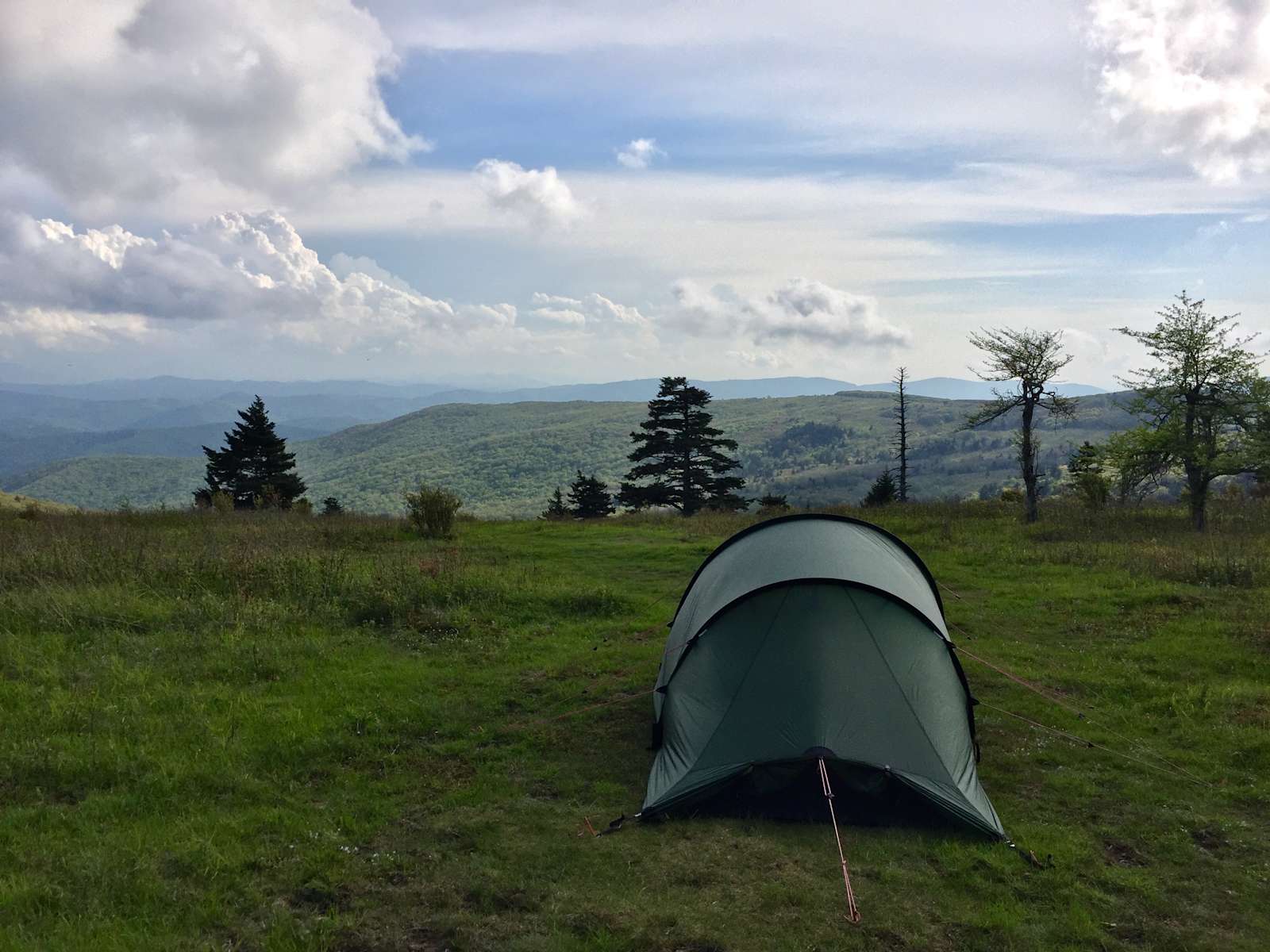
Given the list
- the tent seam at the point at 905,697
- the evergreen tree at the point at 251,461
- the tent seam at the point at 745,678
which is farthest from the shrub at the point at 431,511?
the evergreen tree at the point at 251,461

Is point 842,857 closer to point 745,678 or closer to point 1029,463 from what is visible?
point 745,678

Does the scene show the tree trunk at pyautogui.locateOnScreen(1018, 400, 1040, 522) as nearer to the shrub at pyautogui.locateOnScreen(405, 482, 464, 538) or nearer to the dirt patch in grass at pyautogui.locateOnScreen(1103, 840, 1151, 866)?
the shrub at pyautogui.locateOnScreen(405, 482, 464, 538)

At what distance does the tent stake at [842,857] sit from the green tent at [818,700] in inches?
4.9

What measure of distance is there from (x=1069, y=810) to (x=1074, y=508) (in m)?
26.3

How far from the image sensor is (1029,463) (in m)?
30.5

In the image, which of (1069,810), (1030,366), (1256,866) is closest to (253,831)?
(1069,810)

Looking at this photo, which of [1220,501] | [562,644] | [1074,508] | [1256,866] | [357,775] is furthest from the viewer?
[1074,508]

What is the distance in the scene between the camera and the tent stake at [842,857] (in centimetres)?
620

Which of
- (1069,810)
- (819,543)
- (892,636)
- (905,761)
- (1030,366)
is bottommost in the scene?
(1069,810)

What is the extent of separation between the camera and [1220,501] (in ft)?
94.6

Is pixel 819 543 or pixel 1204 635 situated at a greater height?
pixel 819 543

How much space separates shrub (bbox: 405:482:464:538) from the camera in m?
25.6

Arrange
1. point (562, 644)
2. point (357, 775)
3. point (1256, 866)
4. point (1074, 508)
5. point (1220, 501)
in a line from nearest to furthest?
point (1256, 866)
point (357, 775)
point (562, 644)
point (1220, 501)
point (1074, 508)

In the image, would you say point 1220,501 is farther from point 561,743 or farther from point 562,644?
point 561,743
